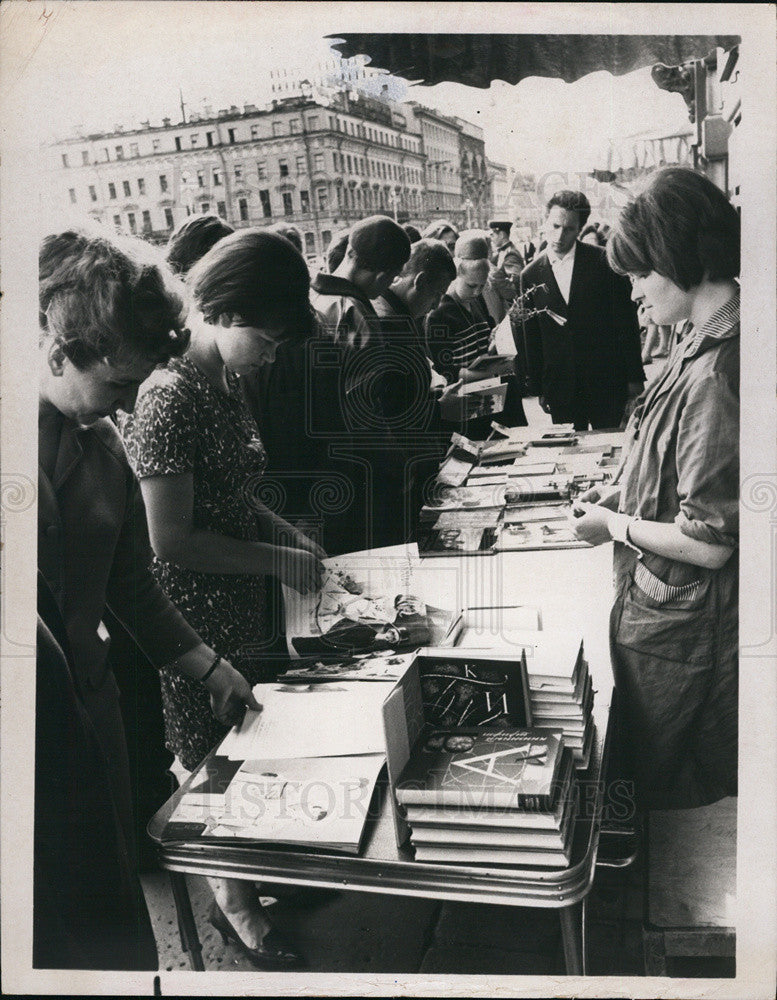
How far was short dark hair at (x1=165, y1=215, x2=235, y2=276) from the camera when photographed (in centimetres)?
205

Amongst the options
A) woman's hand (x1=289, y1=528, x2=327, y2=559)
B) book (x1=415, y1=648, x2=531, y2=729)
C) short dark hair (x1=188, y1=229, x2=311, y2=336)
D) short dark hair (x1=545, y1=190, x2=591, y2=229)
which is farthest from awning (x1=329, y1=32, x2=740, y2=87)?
book (x1=415, y1=648, x2=531, y2=729)

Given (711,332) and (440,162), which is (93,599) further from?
(711,332)

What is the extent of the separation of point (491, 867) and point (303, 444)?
958 millimetres

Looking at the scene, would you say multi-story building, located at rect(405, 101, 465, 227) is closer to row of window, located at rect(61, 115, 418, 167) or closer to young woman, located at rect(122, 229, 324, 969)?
row of window, located at rect(61, 115, 418, 167)

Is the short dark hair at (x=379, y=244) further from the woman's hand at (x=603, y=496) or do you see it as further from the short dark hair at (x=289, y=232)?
the woman's hand at (x=603, y=496)

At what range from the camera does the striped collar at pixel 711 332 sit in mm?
2027

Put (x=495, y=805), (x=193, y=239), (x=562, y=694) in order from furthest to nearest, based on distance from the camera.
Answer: (x=193, y=239), (x=562, y=694), (x=495, y=805)

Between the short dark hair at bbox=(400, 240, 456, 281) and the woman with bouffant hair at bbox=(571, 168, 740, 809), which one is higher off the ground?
the short dark hair at bbox=(400, 240, 456, 281)

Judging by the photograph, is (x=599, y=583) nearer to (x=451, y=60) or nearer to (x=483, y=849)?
(x=483, y=849)

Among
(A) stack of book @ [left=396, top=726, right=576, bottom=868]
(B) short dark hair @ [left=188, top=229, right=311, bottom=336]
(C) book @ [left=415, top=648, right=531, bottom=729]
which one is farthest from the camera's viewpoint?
(B) short dark hair @ [left=188, top=229, right=311, bottom=336]

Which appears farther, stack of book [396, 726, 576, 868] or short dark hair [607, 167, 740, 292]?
short dark hair [607, 167, 740, 292]

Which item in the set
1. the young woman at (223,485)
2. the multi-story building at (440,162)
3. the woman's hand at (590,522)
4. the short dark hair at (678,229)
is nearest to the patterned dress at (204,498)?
the young woman at (223,485)

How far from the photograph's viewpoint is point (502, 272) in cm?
207

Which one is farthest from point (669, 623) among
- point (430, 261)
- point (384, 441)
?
point (430, 261)
